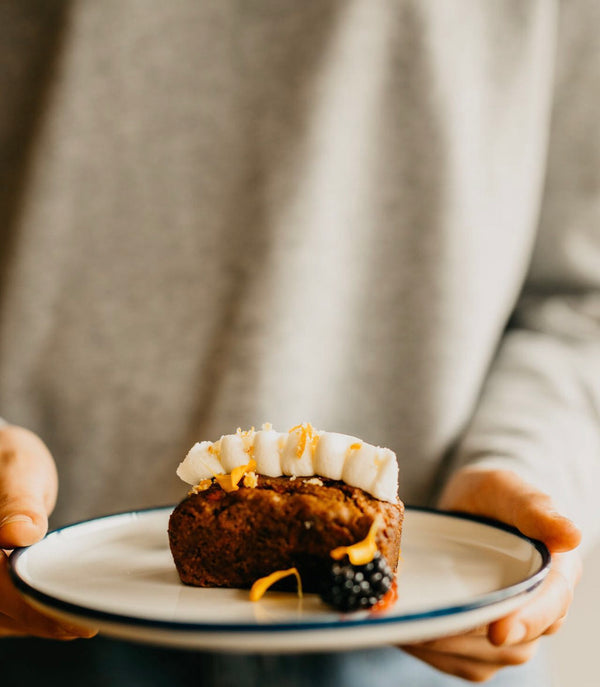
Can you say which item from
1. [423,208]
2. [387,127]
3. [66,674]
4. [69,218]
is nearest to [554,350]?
[423,208]

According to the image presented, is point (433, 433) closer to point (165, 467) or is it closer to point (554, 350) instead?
point (554, 350)

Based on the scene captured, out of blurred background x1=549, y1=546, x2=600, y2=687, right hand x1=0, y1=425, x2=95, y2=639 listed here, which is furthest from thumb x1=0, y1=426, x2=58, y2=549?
blurred background x1=549, y1=546, x2=600, y2=687

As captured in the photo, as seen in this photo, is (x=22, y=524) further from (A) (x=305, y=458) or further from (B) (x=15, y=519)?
(A) (x=305, y=458)

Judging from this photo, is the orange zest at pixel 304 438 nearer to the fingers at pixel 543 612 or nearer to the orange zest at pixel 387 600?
the orange zest at pixel 387 600

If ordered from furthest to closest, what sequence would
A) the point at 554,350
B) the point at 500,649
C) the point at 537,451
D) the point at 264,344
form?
the point at 554,350
the point at 264,344
the point at 537,451
the point at 500,649

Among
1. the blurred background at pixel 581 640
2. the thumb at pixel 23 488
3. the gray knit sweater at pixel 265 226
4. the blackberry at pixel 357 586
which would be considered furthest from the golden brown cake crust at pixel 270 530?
the blurred background at pixel 581 640

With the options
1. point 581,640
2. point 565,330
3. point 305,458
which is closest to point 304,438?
Result: point 305,458

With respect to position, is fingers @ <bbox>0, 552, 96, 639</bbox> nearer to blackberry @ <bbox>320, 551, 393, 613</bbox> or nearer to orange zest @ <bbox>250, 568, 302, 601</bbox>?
orange zest @ <bbox>250, 568, 302, 601</bbox>
